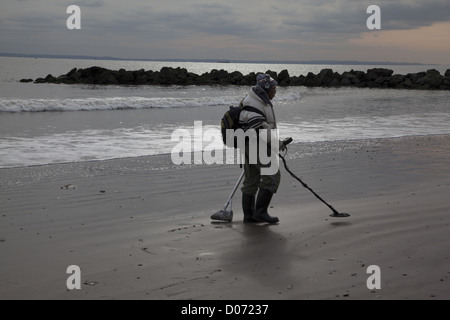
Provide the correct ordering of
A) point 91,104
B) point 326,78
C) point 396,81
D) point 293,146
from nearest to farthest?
point 293,146 < point 91,104 < point 396,81 < point 326,78

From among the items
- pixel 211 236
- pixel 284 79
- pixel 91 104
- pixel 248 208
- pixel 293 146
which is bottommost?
pixel 211 236

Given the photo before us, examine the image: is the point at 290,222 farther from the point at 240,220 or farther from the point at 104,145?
the point at 104,145

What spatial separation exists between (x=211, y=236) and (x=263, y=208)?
0.89 m

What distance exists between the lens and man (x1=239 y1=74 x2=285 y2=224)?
6.37m

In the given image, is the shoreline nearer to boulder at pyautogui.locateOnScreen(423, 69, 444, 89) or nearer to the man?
the man

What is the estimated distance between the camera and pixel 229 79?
196 ft

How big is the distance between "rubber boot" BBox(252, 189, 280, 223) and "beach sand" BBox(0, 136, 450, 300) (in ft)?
0.45

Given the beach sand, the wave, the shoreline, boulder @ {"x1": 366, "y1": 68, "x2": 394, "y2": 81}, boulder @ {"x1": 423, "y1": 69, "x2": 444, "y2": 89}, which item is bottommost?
the beach sand

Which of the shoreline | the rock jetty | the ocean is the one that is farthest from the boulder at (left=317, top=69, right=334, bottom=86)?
the shoreline

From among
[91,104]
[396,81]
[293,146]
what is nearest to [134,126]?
[293,146]

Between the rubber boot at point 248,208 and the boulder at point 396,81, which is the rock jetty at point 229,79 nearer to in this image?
the boulder at point 396,81

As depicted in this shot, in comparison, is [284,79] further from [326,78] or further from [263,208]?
[263,208]

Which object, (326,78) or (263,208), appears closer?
(263,208)
